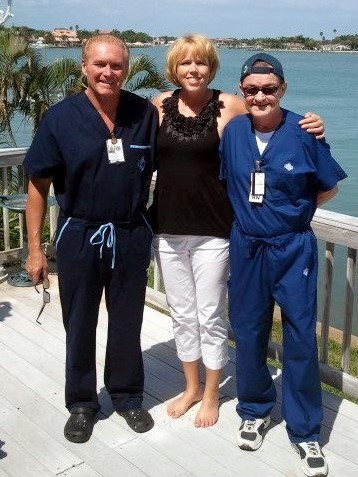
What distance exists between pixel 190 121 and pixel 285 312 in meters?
0.85

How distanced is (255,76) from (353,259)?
1.15 m

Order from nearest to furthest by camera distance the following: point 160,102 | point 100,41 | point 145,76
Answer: point 100,41
point 160,102
point 145,76

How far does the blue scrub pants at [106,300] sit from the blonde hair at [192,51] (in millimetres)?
656

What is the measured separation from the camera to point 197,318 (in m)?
3.08

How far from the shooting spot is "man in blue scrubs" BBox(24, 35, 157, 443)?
265cm

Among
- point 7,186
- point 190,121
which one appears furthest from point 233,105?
point 7,186

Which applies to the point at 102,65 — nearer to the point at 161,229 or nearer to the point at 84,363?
the point at 161,229

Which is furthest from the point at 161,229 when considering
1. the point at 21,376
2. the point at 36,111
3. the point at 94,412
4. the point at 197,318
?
the point at 36,111

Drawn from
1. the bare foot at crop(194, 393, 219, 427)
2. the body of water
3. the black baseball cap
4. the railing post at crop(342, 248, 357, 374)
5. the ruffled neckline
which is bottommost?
the body of water

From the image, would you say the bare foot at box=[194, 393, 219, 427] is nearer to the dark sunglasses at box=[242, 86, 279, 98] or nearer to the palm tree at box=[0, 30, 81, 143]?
the dark sunglasses at box=[242, 86, 279, 98]

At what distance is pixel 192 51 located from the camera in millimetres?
2689

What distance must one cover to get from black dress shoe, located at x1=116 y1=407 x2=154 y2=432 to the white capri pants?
0.32m

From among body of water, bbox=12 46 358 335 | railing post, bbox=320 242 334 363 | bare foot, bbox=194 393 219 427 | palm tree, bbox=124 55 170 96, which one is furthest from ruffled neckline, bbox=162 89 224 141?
palm tree, bbox=124 55 170 96

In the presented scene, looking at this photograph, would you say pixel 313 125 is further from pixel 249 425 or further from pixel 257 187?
pixel 249 425
